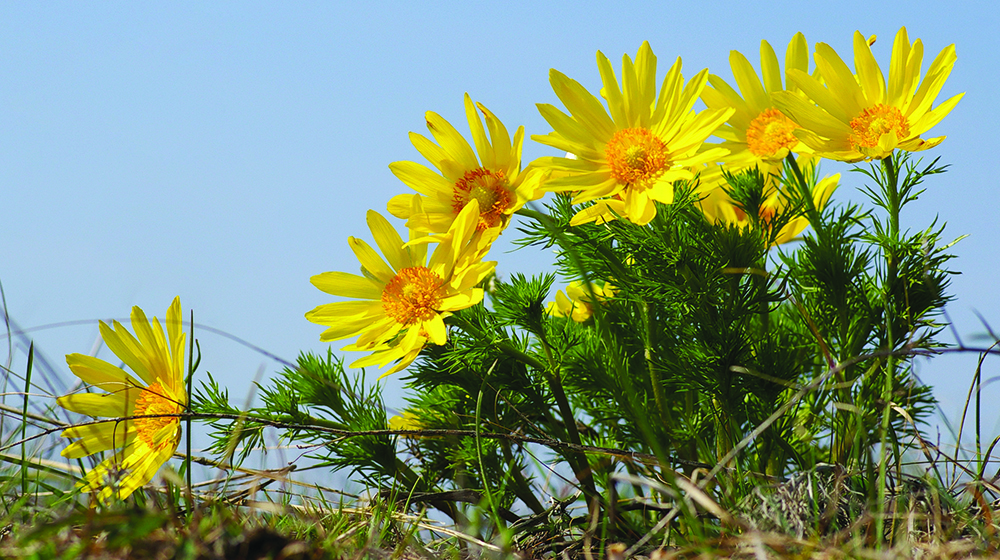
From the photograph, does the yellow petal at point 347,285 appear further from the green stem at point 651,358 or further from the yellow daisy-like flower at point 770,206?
the yellow daisy-like flower at point 770,206

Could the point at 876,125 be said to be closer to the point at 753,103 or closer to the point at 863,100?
the point at 863,100

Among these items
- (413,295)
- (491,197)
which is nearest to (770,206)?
(491,197)

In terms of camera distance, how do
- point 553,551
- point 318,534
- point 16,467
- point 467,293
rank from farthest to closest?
point 16,467, point 553,551, point 467,293, point 318,534

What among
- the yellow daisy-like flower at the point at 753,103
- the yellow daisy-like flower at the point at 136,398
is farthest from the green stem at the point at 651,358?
the yellow daisy-like flower at the point at 136,398

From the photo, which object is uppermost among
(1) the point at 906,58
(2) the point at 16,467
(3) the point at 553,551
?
(1) the point at 906,58

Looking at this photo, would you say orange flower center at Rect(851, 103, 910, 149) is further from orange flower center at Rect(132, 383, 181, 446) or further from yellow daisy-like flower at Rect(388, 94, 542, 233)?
orange flower center at Rect(132, 383, 181, 446)

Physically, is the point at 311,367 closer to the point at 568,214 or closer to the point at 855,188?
the point at 568,214

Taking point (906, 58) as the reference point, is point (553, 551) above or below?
below

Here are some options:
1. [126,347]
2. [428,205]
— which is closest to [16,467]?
[126,347]
